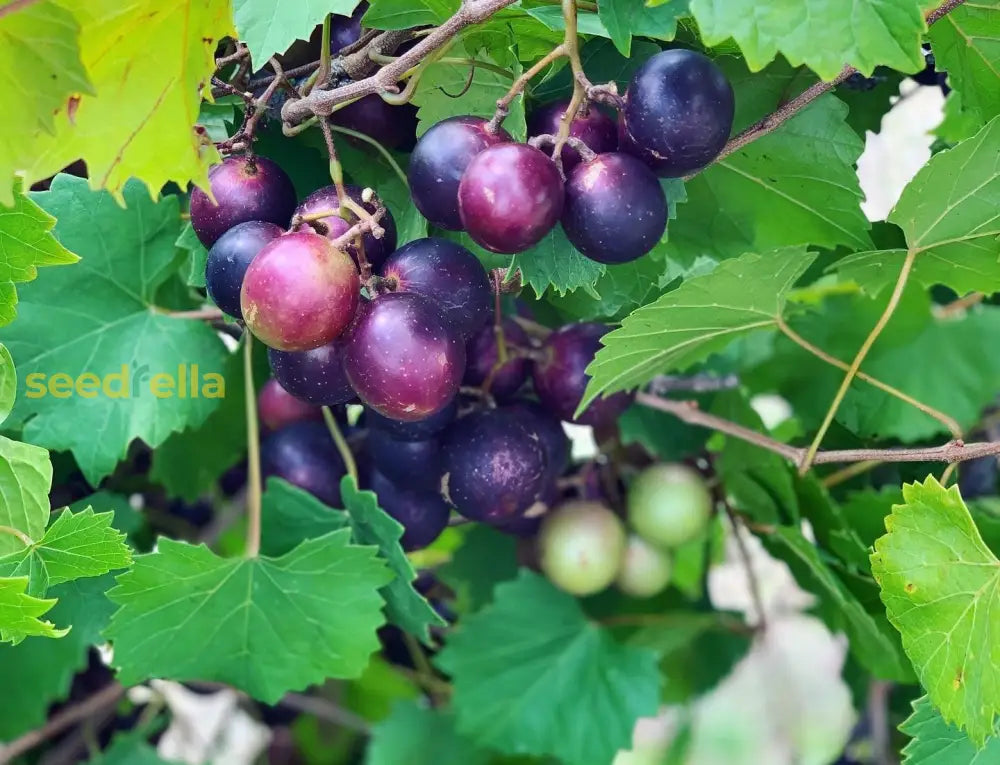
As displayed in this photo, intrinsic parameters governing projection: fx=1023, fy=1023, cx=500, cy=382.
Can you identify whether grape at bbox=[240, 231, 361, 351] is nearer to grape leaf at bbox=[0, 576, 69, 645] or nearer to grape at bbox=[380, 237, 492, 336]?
grape at bbox=[380, 237, 492, 336]

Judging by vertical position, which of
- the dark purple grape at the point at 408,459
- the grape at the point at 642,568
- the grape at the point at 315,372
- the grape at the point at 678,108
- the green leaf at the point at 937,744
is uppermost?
the grape at the point at 678,108

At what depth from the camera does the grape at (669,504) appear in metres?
1.09

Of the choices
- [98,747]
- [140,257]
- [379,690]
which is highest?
[140,257]

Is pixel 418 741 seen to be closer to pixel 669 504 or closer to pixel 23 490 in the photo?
pixel 669 504

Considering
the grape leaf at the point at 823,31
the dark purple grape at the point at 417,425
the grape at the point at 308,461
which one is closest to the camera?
the grape leaf at the point at 823,31

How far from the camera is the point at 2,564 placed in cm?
68

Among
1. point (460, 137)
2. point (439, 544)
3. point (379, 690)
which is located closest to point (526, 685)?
point (439, 544)

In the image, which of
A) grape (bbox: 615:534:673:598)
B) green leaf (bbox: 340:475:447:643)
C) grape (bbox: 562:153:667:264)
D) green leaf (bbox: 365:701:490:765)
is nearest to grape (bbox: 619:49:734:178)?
grape (bbox: 562:153:667:264)

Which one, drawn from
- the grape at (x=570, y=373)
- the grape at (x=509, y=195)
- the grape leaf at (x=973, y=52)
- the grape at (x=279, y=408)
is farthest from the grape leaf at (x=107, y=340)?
the grape leaf at (x=973, y=52)

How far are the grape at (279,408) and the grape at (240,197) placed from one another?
300mm

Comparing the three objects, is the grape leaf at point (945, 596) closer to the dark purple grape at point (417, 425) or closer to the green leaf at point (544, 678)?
the dark purple grape at point (417, 425)

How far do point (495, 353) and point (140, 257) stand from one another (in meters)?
0.34

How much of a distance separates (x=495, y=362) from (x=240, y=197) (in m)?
0.29

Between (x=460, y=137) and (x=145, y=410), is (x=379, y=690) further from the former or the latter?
(x=460, y=137)
